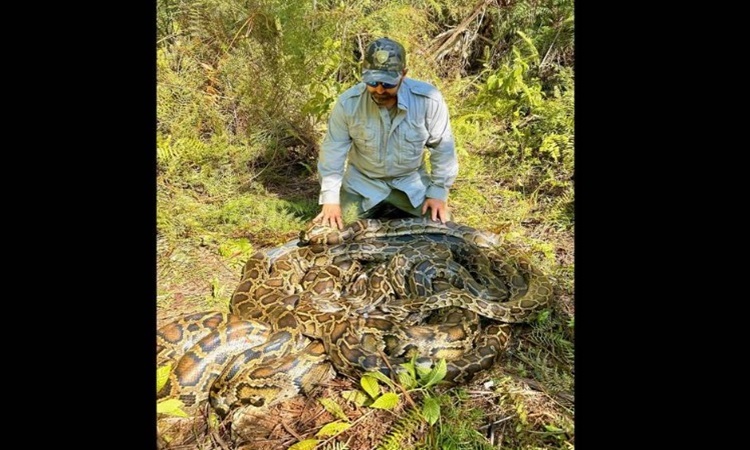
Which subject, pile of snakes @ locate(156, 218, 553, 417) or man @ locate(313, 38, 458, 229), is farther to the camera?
man @ locate(313, 38, 458, 229)

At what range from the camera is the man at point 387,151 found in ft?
21.0

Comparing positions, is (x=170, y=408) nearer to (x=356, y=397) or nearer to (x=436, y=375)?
(x=356, y=397)

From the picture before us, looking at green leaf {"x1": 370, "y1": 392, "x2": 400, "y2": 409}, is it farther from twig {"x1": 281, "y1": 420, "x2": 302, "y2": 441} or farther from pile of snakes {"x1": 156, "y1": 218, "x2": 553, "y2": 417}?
twig {"x1": 281, "y1": 420, "x2": 302, "y2": 441}

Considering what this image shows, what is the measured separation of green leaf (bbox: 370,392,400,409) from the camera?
3918 millimetres

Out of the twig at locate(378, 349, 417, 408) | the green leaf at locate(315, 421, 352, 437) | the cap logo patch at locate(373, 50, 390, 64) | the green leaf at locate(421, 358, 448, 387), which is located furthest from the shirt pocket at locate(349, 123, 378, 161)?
the green leaf at locate(315, 421, 352, 437)

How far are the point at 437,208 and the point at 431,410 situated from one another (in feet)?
10.7

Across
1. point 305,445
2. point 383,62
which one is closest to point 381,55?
point 383,62

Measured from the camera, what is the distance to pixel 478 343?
15.3 ft

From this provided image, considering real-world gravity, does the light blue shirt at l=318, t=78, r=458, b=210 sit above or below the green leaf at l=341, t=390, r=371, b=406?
above

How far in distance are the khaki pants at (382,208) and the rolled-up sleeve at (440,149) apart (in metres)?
0.32

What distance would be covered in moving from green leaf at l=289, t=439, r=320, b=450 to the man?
305 cm

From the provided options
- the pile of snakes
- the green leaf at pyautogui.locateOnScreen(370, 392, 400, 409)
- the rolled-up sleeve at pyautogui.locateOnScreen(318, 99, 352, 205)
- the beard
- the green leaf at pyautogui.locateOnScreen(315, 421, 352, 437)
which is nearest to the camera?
the green leaf at pyautogui.locateOnScreen(315, 421, 352, 437)

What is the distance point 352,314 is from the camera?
5.08 meters
